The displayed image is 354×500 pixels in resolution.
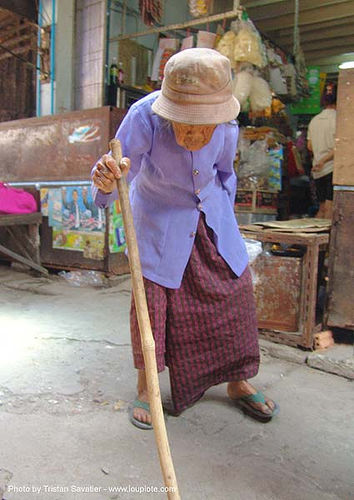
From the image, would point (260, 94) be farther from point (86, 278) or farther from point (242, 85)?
point (86, 278)

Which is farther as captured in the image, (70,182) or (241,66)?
(241,66)

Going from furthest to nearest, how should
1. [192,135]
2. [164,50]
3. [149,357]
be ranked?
[164,50]
[192,135]
[149,357]

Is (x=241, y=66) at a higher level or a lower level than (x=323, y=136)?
higher

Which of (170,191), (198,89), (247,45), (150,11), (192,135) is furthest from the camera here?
(150,11)

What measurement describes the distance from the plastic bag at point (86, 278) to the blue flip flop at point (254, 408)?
277 centimetres

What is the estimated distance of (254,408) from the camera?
2.06 meters

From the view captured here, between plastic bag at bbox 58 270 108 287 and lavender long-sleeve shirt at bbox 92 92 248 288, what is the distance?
277 centimetres

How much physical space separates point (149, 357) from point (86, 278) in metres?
3.57

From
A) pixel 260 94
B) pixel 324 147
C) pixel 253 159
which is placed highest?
pixel 260 94

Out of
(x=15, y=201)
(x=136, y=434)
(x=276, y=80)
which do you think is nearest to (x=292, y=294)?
(x=136, y=434)

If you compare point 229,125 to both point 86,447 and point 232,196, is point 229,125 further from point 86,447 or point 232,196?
point 86,447

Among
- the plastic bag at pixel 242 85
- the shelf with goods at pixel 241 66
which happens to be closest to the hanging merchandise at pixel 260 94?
the shelf with goods at pixel 241 66

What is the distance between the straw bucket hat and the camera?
148 cm

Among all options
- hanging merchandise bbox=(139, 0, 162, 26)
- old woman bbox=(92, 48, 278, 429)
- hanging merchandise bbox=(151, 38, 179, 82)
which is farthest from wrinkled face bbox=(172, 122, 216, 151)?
hanging merchandise bbox=(139, 0, 162, 26)
